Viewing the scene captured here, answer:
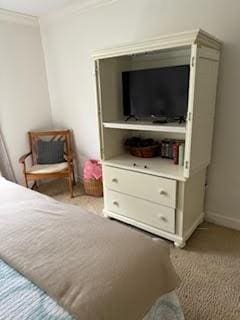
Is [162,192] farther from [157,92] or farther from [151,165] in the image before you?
[157,92]

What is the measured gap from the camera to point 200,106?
5.87ft

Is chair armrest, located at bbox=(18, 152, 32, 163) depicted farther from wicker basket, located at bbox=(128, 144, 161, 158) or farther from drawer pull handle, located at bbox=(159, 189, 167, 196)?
drawer pull handle, located at bbox=(159, 189, 167, 196)

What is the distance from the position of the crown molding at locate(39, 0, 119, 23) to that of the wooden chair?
1425 mm

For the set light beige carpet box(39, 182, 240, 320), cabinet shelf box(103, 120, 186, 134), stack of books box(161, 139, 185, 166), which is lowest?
light beige carpet box(39, 182, 240, 320)

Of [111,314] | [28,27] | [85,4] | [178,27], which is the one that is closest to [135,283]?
[111,314]

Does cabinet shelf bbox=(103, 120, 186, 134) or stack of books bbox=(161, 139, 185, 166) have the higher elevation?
cabinet shelf bbox=(103, 120, 186, 134)

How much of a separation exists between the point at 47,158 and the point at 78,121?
25.6 inches

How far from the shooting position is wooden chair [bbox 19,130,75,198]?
2.90 meters

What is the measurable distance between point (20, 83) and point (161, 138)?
199cm

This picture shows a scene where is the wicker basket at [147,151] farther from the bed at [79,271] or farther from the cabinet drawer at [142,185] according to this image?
the bed at [79,271]

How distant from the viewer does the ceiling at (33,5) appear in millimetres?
2555

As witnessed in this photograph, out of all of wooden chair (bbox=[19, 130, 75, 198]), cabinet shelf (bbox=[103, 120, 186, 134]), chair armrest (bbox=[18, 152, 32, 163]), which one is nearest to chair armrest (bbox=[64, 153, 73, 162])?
wooden chair (bbox=[19, 130, 75, 198])

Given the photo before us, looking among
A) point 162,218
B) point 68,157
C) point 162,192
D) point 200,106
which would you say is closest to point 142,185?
point 162,192

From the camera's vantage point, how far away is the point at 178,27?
2127mm
